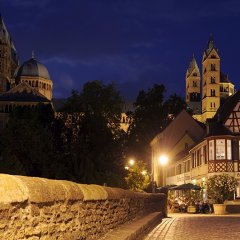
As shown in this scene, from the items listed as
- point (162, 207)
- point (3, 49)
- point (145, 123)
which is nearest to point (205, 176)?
Result: point (162, 207)

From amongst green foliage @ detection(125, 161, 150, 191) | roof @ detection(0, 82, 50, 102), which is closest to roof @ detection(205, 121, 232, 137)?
green foliage @ detection(125, 161, 150, 191)

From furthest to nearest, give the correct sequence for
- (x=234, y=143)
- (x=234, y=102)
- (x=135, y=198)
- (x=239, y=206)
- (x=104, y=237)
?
(x=234, y=102)
(x=234, y=143)
(x=239, y=206)
(x=135, y=198)
(x=104, y=237)

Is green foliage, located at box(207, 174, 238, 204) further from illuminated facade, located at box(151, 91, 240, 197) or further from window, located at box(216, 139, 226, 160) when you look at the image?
window, located at box(216, 139, 226, 160)

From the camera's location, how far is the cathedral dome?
570 ft

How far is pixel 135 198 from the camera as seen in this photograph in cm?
2034

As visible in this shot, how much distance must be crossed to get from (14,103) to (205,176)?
329 feet

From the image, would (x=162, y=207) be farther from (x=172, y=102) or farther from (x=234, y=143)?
(x=172, y=102)

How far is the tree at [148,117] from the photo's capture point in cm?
9269

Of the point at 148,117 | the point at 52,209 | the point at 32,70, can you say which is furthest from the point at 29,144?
the point at 32,70

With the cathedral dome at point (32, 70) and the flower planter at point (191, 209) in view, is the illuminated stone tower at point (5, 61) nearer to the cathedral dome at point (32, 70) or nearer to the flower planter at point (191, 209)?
the cathedral dome at point (32, 70)

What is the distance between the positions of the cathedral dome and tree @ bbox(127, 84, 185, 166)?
263ft

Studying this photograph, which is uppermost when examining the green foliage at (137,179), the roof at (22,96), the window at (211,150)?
the roof at (22,96)

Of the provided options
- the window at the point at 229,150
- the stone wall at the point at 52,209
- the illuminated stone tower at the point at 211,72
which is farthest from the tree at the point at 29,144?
the illuminated stone tower at the point at 211,72

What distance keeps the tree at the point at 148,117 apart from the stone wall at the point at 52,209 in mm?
77915
